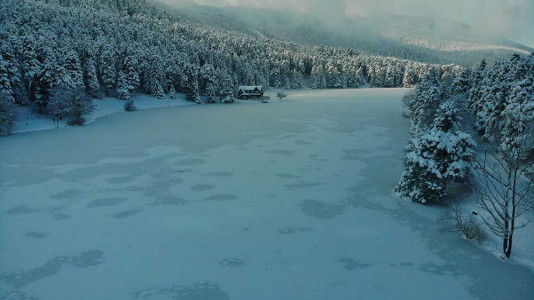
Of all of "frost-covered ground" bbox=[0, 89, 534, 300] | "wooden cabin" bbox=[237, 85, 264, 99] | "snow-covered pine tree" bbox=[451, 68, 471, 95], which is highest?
"snow-covered pine tree" bbox=[451, 68, 471, 95]

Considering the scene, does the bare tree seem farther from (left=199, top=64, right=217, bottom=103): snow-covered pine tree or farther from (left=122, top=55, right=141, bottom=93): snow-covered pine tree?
(left=199, top=64, right=217, bottom=103): snow-covered pine tree

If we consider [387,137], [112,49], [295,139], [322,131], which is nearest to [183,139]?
[295,139]

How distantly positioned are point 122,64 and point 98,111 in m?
19.4

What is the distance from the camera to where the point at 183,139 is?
42.4 meters

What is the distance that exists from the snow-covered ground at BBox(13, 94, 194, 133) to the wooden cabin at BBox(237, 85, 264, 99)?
17.4m

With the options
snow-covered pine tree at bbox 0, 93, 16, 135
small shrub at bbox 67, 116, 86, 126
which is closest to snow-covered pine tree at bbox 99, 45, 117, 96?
small shrub at bbox 67, 116, 86, 126

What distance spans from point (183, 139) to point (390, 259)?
31.4 metres

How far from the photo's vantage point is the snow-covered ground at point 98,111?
163ft

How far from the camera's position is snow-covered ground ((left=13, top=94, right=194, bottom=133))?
49.8 meters

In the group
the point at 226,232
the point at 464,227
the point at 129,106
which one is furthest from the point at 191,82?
the point at 464,227

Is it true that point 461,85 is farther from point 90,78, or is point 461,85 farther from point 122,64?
point 122,64

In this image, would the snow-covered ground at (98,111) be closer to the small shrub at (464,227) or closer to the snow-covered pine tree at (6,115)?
the snow-covered pine tree at (6,115)

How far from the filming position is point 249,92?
102500mm

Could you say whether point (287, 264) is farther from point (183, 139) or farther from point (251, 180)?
point (183, 139)
